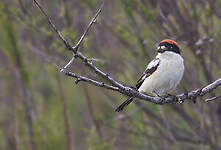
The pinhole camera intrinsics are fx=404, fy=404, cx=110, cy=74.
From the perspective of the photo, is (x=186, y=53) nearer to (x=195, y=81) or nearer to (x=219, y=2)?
(x=195, y=81)

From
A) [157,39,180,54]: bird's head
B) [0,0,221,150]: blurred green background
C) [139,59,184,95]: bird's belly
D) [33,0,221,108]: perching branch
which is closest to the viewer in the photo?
[33,0,221,108]: perching branch

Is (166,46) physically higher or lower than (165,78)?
higher

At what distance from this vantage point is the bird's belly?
3.87 metres

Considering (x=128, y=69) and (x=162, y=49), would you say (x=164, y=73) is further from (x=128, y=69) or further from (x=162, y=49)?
(x=128, y=69)

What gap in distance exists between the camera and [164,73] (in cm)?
392

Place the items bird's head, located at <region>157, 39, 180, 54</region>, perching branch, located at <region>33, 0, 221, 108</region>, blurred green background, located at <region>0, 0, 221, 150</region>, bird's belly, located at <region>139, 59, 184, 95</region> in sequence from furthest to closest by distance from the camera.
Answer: blurred green background, located at <region>0, 0, 221, 150</region> < bird's head, located at <region>157, 39, 180, 54</region> < bird's belly, located at <region>139, 59, 184, 95</region> < perching branch, located at <region>33, 0, 221, 108</region>

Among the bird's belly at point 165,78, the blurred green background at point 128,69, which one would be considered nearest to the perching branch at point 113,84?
the bird's belly at point 165,78

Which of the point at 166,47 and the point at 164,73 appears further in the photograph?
the point at 166,47

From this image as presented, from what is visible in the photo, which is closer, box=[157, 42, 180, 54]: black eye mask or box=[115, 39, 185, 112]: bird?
box=[115, 39, 185, 112]: bird

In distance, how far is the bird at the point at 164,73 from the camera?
12.7 feet

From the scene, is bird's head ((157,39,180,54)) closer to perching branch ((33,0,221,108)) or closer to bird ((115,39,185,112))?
bird ((115,39,185,112))

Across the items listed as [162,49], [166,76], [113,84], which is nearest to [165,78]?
[166,76]

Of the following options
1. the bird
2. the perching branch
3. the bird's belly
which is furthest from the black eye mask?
the perching branch

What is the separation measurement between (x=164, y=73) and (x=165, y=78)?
60 mm
